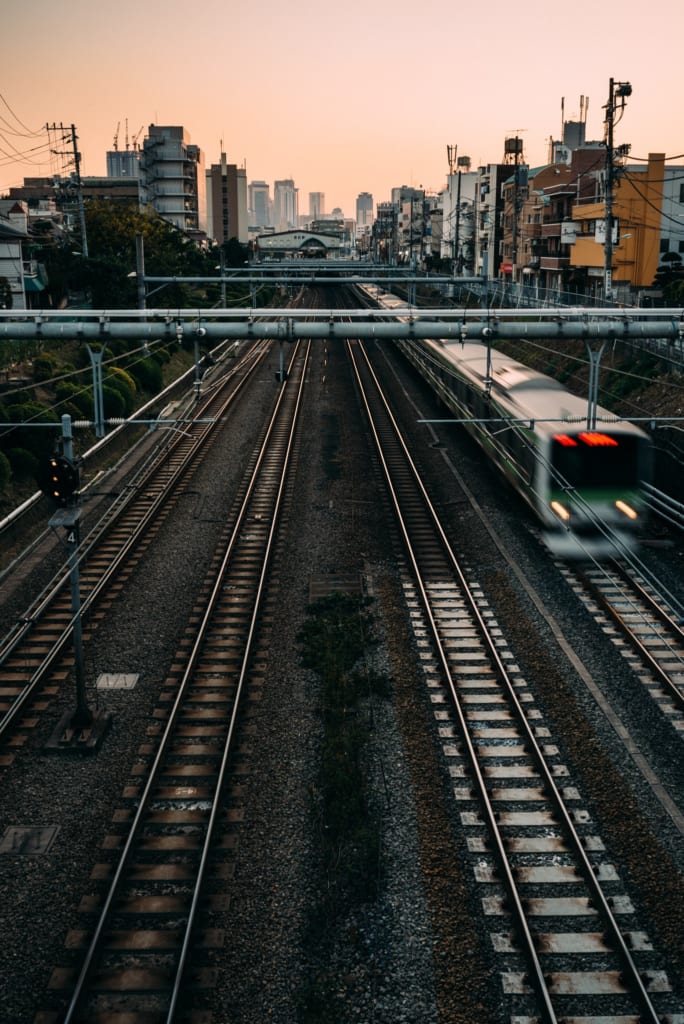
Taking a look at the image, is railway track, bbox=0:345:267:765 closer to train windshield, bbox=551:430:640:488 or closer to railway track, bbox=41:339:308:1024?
railway track, bbox=41:339:308:1024

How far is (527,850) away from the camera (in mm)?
10695

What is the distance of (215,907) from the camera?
9.79 meters

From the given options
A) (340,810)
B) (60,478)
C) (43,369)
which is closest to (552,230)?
(43,369)

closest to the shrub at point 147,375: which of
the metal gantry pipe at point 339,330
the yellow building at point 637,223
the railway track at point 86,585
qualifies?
the railway track at point 86,585

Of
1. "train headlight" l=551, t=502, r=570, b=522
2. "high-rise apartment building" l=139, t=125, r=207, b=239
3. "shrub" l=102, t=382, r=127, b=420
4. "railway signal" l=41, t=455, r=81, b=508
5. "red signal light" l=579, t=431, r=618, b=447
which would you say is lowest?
"train headlight" l=551, t=502, r=570, b=522

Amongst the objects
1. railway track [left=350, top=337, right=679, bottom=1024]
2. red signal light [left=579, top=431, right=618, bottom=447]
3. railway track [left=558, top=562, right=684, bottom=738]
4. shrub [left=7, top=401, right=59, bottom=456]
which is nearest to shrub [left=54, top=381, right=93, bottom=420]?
shrub [left=7, top=401, right=59, bottom=456]

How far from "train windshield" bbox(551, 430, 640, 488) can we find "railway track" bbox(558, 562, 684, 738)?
1.79 m

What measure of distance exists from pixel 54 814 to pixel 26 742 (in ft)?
6.33

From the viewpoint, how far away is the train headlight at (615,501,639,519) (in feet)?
64.6

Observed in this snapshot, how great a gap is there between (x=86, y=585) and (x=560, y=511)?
983 cm

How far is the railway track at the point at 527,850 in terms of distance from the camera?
8.69 metres

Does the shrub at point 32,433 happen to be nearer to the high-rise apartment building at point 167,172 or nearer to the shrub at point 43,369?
the shrub at point 43,369

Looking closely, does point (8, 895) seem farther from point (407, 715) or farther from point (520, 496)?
point (520, 496)

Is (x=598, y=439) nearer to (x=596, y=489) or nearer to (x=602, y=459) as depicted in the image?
(x=602, y=459)
